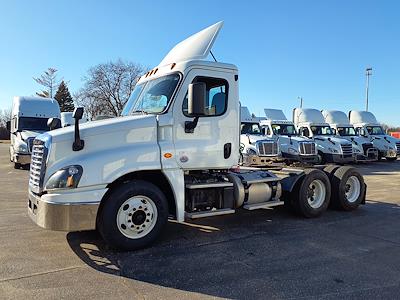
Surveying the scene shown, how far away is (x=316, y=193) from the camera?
833 cm

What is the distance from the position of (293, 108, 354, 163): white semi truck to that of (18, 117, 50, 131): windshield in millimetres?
14967

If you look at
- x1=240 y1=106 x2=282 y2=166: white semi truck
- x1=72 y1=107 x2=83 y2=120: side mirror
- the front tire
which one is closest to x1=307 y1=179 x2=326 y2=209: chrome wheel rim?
the front tire

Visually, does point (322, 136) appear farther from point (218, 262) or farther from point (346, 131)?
point (218, 262)

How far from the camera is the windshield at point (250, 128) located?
19.9 meters

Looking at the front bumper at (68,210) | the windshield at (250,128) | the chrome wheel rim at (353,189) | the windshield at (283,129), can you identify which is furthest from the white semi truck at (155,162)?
the windshield at (283,129)

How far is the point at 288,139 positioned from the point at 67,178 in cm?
1708

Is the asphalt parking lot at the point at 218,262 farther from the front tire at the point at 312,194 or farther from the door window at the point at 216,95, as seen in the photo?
the door window at the point at 216,95

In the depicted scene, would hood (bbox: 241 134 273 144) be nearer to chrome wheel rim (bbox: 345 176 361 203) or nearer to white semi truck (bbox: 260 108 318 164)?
white semi truck (bbox: 260 108 318 164)

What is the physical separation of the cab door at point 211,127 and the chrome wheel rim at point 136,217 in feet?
2.79

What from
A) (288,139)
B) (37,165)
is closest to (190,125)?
(37,165)

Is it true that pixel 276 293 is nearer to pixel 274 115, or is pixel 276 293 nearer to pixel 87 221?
pixel 87 221

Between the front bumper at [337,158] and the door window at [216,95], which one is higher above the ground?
the door window at [216,95]

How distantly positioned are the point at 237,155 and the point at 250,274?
2.53 m

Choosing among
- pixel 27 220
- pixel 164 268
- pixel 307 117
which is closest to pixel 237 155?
pixel 164 268
